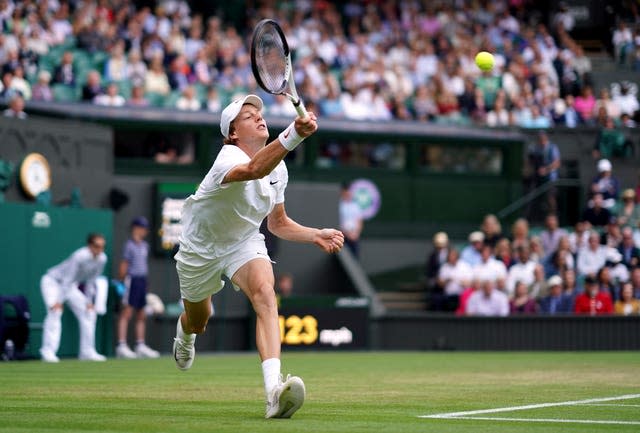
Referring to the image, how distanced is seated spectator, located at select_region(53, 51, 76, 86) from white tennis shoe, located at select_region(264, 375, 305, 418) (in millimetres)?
16616

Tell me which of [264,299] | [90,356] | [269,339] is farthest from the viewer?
[90,356]

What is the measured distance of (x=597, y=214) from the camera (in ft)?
83.7

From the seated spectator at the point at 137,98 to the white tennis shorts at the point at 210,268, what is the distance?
1500 centimetres

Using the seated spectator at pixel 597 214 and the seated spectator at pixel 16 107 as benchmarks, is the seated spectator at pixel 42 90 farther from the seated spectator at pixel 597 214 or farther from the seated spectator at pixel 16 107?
the seated spectator at pixel 597 214

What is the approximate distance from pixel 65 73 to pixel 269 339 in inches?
645

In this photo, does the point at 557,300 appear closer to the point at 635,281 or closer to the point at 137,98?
the point at 635,281

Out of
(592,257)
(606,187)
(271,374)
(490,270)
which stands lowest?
(271,374)

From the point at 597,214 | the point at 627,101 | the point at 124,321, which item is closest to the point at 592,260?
the point at 597,214

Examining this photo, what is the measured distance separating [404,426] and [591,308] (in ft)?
52.0

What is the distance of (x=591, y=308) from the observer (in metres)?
22.9

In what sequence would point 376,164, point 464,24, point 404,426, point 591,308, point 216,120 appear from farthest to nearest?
A: 1. point 464,24
2. point 376,164
3. point 216,120
4. point 591,308
5. point 404,426

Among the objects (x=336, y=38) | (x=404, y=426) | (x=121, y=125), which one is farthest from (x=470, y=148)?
(x=404, y=426)

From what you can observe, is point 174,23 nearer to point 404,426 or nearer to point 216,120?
point 216,120

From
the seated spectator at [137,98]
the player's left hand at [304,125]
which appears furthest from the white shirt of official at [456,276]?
the player's left hand at [304,125]
